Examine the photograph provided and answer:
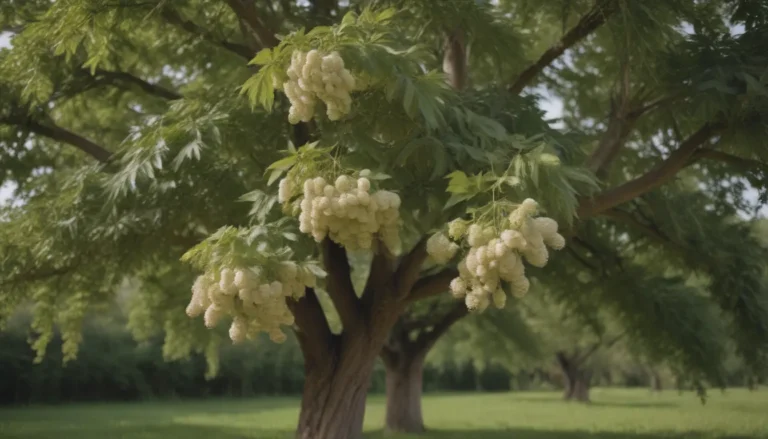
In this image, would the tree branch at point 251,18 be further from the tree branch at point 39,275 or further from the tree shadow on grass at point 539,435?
the tree shadow on grass at point 539,435

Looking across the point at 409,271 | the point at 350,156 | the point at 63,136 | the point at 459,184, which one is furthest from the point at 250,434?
the point at 459,184

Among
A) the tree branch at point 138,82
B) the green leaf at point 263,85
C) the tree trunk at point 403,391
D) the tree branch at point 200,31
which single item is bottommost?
the tree trunk at point 403,391

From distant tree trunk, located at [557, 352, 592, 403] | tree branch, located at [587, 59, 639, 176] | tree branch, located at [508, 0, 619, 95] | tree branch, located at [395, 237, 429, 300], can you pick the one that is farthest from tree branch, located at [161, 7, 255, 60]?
distant tree trunk, located at [557, 352, 592, 403]

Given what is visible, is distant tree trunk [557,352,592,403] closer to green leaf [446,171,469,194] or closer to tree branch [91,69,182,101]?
tree branch [91,69,182,101]

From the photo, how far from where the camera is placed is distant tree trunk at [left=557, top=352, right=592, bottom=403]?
3647 centimetres

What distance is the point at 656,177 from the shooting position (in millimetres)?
Result: 7613

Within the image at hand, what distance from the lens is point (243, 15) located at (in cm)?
675

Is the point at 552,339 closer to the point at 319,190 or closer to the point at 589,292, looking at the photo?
the point at 589,292

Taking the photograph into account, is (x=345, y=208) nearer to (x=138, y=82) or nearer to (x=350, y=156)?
(x=350, y=156)

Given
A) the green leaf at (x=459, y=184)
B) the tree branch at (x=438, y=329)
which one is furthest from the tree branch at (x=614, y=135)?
the tree branch at (x=438, y=329)

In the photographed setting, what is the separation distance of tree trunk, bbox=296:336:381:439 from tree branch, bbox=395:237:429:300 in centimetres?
77

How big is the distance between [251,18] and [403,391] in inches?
443

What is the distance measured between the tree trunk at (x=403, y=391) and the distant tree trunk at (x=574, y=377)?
21.4 meters

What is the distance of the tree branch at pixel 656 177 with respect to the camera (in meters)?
7.21
